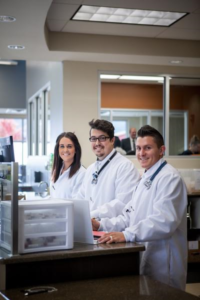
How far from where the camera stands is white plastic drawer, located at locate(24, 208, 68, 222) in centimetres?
237

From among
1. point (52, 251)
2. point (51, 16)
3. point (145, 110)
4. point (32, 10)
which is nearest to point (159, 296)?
point (52, 251)

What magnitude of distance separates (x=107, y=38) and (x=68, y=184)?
297 cm

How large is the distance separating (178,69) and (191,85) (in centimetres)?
76

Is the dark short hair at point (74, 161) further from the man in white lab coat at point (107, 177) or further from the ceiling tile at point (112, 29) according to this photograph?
the ceiling tile at point (112, 29)

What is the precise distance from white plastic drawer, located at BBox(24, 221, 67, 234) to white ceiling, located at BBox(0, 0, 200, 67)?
3.25 m

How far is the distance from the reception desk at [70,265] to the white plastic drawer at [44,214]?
176 millimetres

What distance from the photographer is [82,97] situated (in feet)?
23.5

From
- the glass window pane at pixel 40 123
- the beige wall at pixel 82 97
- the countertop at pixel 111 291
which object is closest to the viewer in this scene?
the countertop at pixel 111 291

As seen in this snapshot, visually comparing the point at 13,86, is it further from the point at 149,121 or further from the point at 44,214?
the point at 44,214

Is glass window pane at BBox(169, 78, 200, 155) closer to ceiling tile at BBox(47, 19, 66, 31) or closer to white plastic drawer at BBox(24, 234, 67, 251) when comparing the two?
ceiling tile at BBox(47, 19, 66, 31)

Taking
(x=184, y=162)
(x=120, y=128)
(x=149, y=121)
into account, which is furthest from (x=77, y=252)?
(x=149, y=121)

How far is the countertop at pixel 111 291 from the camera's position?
2.05m

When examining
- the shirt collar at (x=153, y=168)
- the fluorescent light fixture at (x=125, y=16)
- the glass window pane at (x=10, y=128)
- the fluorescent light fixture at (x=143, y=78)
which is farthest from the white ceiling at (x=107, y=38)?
the glass window pane at (x=10, y=128)

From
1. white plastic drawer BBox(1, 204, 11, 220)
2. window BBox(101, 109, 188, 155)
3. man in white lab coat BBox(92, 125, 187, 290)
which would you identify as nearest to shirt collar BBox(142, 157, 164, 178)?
man in white lab coat BBox(92, 125, 187, 290)
